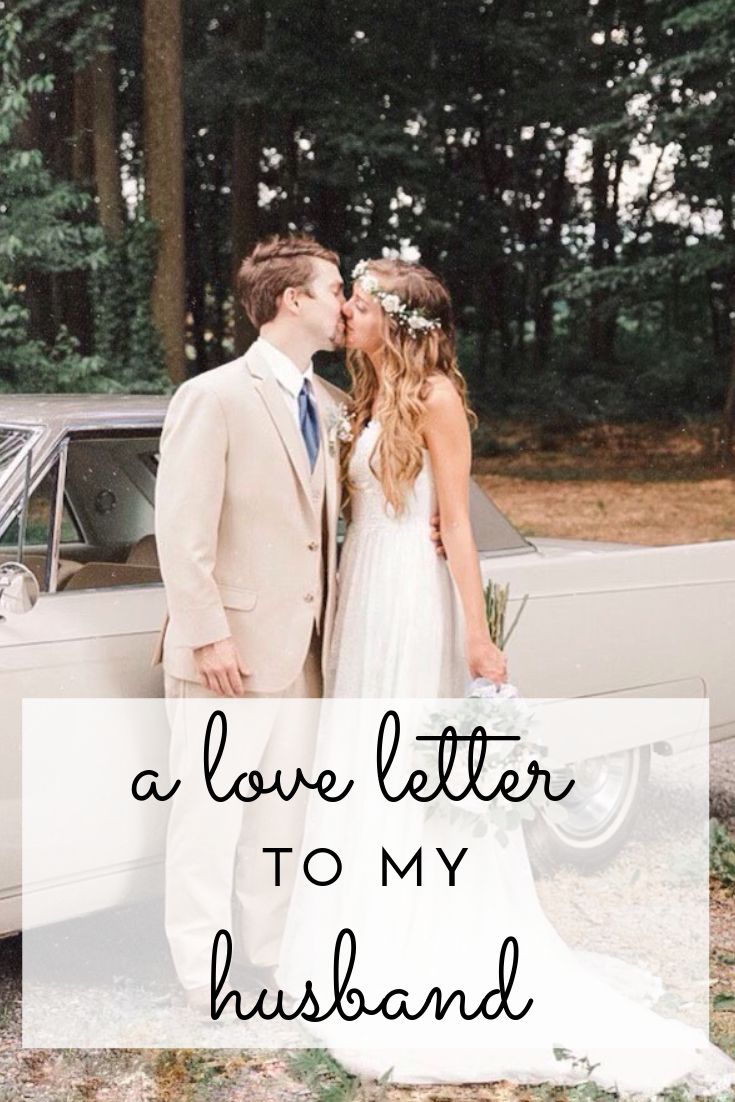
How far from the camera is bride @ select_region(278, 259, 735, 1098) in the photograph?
3383 millimetres

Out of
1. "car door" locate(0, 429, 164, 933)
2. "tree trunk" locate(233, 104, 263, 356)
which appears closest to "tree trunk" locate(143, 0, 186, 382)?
"tree trunk" locate(233, 104, 263, 356)

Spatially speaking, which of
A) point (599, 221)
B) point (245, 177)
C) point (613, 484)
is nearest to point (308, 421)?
point (613, 484)

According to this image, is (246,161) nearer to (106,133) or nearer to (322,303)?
(106,133)

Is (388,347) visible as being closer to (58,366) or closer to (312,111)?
(58,366)

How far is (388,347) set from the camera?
3418 millimetres

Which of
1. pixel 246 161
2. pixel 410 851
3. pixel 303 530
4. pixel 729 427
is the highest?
pixel 246 161

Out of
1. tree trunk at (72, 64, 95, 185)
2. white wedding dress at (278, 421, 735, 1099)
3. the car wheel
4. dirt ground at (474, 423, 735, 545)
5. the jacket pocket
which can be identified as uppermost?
tree trunk at (72, 64, 95, 185)

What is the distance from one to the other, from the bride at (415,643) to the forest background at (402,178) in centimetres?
948

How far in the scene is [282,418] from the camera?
331 cm

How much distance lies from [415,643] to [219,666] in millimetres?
541

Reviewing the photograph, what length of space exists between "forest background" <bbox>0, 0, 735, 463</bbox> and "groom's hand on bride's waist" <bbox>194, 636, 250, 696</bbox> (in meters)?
9.83

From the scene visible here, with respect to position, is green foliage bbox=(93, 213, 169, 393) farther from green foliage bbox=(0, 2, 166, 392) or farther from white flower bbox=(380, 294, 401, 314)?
white flower bbox=(380, 294, 401, 314)

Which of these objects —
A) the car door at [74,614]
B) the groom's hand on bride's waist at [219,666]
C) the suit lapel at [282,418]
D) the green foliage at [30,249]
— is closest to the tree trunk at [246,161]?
the green foliage at [30,249]

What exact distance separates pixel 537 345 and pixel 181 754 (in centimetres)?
2035
